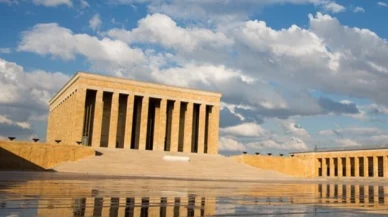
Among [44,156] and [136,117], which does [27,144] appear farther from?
[136,117]

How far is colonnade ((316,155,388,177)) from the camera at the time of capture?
6297cm

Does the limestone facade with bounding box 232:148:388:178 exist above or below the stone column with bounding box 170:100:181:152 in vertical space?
below

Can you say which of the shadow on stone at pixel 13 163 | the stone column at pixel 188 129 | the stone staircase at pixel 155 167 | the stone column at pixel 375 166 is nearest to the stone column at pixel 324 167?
the stone column at pixel 375 166

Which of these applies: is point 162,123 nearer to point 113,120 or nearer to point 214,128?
point 113,120

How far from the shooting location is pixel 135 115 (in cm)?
5303

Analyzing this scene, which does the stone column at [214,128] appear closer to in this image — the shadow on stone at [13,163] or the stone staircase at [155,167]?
the stone staircase at [155,167]

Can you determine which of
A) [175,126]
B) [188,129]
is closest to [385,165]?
[188,129]

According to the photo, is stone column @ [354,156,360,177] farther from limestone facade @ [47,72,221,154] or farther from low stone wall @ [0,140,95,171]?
low stone wall @ [0,140,95,171]

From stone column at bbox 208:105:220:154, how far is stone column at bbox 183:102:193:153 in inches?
136

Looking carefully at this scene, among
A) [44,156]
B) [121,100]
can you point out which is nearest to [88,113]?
[121,100]

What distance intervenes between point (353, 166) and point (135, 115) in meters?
42.2

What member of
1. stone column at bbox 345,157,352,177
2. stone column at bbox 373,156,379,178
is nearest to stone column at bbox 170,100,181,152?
stone column at bbox 345,157,352,177

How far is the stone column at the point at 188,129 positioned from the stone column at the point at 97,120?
12.3 metres

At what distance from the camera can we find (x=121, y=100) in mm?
52156
